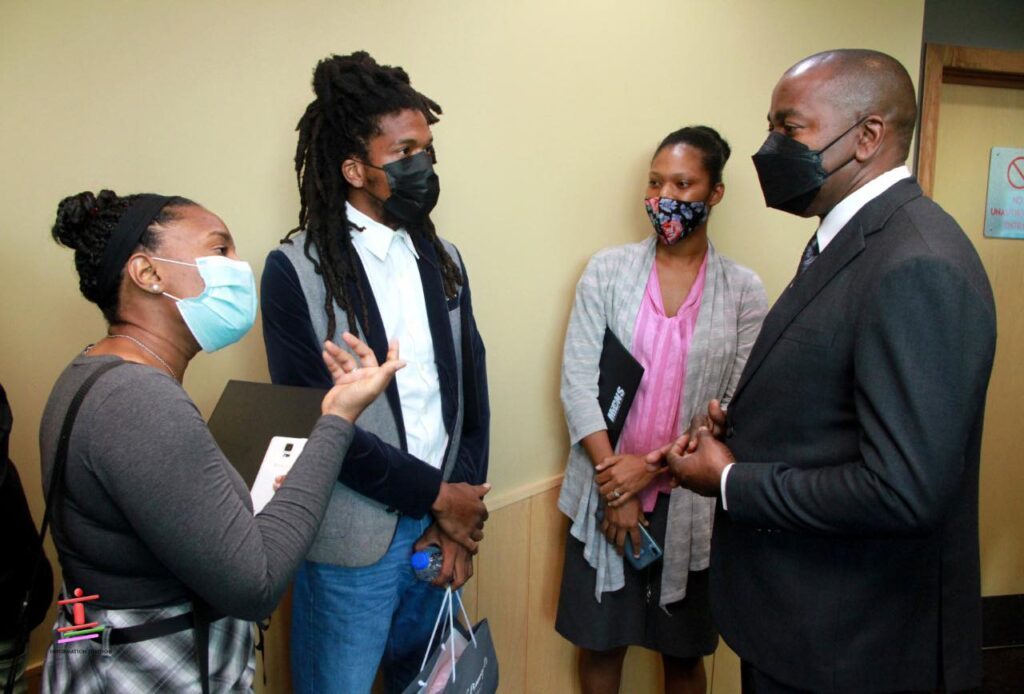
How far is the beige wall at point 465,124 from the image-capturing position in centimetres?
161

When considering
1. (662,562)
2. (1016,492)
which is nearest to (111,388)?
(662,562)

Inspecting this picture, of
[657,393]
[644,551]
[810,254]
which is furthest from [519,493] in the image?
[810,254]

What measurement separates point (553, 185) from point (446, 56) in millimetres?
495

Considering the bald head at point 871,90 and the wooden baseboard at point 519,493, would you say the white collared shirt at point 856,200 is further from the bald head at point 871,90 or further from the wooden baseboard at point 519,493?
the wooden baseboard at point 519,493

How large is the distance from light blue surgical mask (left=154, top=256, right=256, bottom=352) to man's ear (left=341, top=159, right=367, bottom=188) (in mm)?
496

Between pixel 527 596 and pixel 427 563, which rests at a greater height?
pixel 427 563

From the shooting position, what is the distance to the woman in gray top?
37.4 inches

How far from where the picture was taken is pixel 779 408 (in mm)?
1286

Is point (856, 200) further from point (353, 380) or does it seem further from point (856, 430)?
point (353, 380)

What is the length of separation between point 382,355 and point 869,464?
98 centimetres

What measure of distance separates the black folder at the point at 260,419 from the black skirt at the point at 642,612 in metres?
1.09

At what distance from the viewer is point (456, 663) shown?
1.45 metres

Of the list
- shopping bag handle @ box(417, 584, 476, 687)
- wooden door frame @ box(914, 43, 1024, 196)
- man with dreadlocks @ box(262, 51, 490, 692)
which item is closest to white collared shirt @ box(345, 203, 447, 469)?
man with dreadlocks @ box(262, 51, 490, 692)

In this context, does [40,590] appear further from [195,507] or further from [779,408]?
[779,408]
